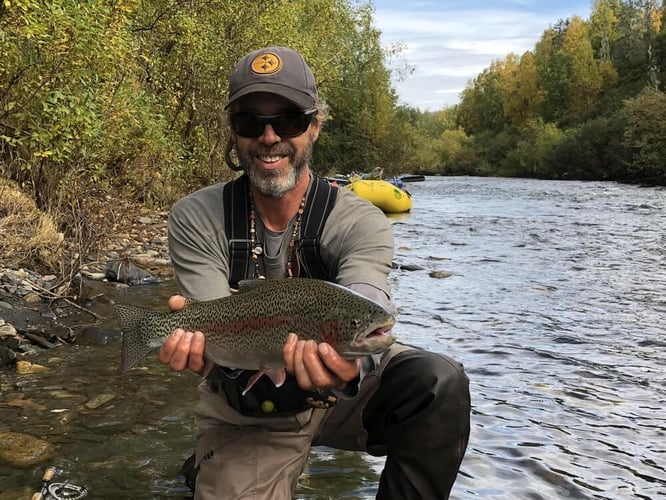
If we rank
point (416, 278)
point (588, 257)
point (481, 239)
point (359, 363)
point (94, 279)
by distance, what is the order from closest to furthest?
point (359, 363), point (94, 279), point (416, 278), point (588, 257), point (481, 239)

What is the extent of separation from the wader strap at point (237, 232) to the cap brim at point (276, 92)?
0.43 m

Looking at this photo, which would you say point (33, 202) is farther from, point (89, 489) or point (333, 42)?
point (333, 42)

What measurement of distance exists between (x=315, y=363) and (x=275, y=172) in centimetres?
99

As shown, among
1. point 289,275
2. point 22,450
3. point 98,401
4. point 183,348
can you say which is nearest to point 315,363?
point 183,348

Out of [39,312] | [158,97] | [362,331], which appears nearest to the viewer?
[362,331]

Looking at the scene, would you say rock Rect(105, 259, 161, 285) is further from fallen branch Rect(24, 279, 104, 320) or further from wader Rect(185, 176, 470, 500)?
wader Rect(185, 176, 470, 500)

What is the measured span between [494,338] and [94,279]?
5113mm

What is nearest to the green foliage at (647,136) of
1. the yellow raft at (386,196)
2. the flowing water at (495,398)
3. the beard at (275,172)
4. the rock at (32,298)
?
the yellow raft at (386,196)

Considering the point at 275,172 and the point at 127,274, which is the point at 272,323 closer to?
the point at 275,172

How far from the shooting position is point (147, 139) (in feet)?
44.0

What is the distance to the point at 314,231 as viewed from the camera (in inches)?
118

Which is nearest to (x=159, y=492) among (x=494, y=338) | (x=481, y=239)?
(x=494, y=338)

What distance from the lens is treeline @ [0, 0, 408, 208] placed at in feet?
25.8

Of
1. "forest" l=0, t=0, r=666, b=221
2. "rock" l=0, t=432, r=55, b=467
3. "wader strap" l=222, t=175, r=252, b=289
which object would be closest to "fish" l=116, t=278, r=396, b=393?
"wader strap" l=222, t=175, r=252, b=289
